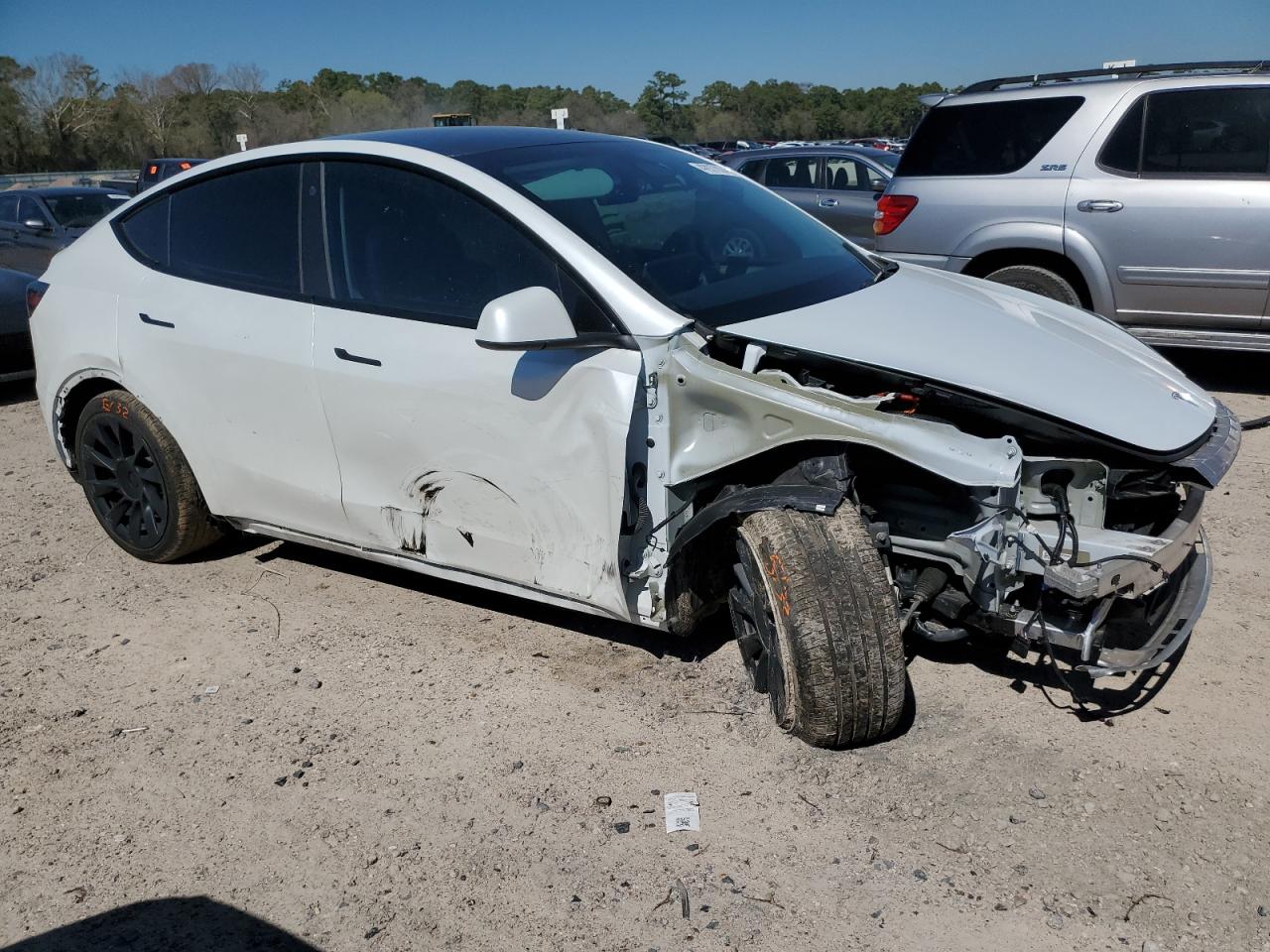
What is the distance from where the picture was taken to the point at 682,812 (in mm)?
2990

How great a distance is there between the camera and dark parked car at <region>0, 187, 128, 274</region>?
12.0m

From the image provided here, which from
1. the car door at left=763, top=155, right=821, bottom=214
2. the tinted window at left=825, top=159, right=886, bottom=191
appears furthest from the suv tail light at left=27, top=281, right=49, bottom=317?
the tinted window at left=825, top=159, right=886, bottom=191

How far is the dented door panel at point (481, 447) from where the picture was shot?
10.7ft

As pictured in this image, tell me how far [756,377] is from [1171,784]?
161 cm

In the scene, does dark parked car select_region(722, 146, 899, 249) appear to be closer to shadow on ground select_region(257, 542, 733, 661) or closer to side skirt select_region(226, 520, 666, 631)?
shadow on ground select_region(257, 542, 733, 661)

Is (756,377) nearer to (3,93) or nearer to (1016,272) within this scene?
(1016,272)

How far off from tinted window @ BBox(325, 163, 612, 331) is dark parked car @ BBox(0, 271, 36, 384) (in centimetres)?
556

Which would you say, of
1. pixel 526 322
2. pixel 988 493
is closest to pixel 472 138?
pixel 526 322

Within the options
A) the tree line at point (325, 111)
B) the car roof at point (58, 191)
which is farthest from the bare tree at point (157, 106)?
the car roof at point (58, 191)

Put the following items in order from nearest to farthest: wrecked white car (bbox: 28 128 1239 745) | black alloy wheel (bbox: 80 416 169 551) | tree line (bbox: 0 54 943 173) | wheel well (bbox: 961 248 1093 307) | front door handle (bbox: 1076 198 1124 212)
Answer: wrecked white car (bbox: 28 128 1239 745) < black alloy wheel (bbox: 80 416 169 551) < front door handle (bbox: 1076 198 1124 212) < wheel well (bbox: 961 248 1093 307) < tree line (bbox: 0 54 943 173)

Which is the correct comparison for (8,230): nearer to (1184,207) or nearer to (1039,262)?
(1039,262)

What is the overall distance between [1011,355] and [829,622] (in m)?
0.97

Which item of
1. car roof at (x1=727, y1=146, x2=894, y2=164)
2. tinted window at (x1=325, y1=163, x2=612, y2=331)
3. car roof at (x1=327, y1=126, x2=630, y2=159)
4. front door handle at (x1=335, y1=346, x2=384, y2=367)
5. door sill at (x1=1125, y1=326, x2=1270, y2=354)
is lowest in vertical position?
door sill at (x1=1125, y1=326, x2=1270, y2=354)

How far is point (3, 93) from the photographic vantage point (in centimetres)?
5312
